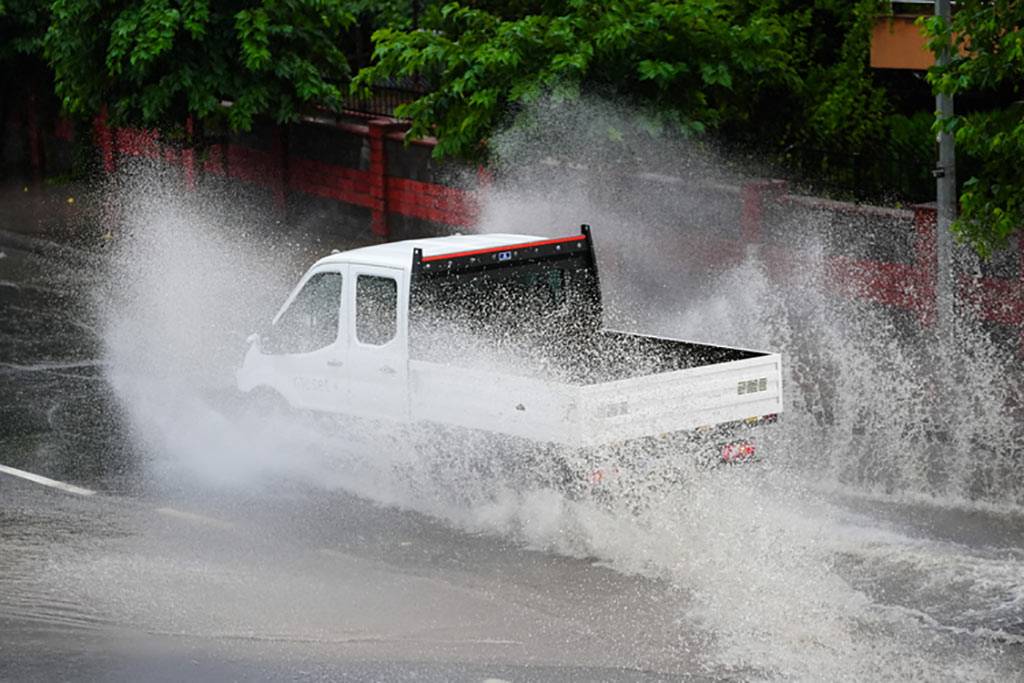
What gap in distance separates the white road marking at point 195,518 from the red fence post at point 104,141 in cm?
1853

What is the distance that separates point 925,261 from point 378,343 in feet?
21.6

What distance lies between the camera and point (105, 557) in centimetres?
1112

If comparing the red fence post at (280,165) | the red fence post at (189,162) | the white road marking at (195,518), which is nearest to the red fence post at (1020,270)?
the white road marking at (195,518)

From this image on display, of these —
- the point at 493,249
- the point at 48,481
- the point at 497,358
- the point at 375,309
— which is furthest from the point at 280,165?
the point at 497,358

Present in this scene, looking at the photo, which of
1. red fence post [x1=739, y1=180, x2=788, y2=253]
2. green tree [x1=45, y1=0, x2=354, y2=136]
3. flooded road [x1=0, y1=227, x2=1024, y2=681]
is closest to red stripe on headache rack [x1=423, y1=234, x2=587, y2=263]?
flooded road [x1=0, y1=227, x2=1024, y2=681]

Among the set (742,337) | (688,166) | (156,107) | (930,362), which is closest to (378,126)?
(156,107)

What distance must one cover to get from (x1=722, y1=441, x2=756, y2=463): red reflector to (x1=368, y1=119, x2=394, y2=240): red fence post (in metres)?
12.4

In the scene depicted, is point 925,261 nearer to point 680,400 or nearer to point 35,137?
point 680,400

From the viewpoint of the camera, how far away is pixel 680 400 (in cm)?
1112

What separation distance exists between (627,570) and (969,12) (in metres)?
5.67

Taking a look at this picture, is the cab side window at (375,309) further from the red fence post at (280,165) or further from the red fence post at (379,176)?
the red fence post at (280,165)

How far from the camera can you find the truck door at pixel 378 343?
1199cm

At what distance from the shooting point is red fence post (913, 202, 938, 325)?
53.7 feet

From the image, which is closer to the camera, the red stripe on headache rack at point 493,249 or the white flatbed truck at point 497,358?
the white flatbed truck at point 497,358
